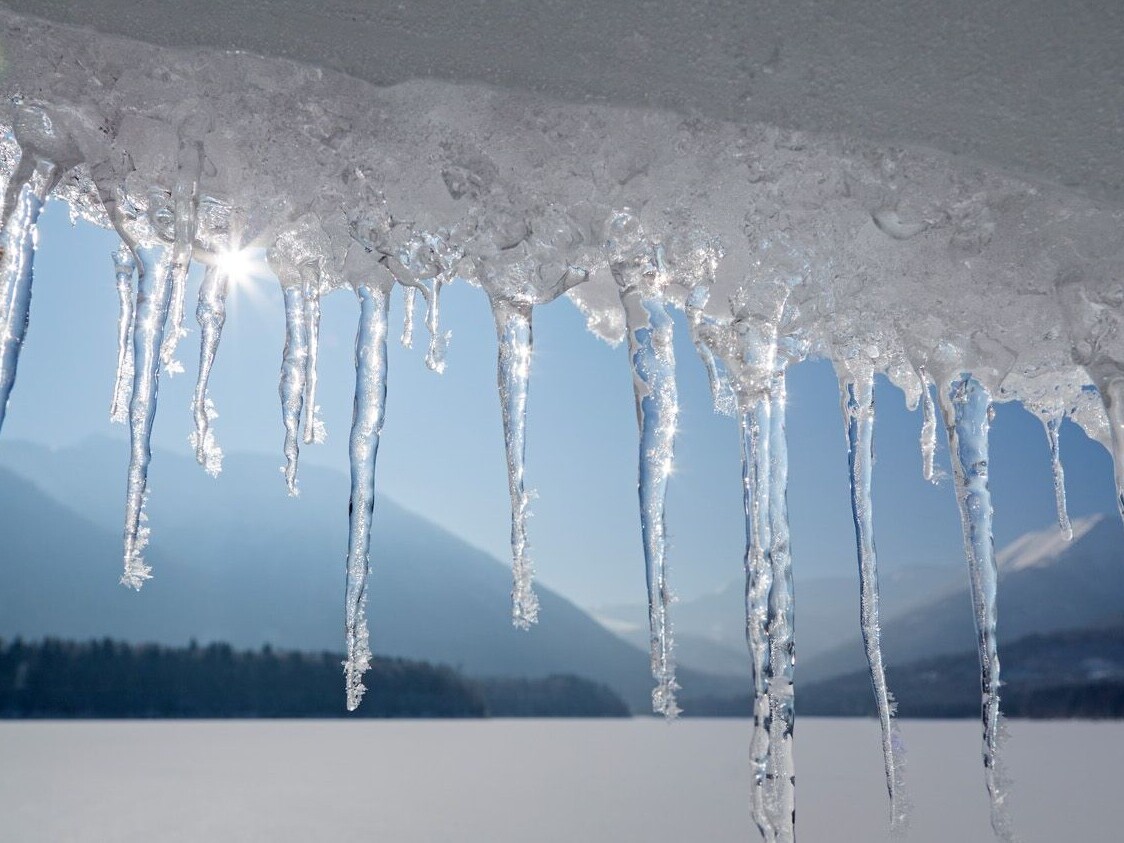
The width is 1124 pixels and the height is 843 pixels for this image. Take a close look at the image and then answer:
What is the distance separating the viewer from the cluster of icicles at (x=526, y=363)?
4.42 feet

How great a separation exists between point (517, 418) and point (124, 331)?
102 cm

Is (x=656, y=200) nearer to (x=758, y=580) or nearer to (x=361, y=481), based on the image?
(x=758, y=580)

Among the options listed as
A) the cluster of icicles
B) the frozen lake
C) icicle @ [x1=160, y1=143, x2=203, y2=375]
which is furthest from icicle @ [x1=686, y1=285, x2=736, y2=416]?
the frozen lake

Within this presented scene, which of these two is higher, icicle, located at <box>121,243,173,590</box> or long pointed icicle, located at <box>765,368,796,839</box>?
icicle, located at <box>121,243,173,590</box>

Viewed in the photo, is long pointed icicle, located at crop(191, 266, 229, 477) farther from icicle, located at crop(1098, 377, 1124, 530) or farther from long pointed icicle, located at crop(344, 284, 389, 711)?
icicle, located at crop(1098, 377, 1124, 530)

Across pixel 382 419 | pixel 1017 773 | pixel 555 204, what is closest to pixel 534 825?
pixel 382 419

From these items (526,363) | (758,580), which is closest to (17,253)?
(526,363)

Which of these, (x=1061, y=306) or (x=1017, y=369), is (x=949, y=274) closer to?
(x=1061, y=306)

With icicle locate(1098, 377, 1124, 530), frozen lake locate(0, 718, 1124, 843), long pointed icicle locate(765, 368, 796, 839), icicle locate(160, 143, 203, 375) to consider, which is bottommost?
frozen lake locate(0, 718, 1124, 843)

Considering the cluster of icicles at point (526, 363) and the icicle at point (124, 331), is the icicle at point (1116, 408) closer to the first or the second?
the cluster of icicles at point (526, 363)

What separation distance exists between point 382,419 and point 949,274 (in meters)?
1.07

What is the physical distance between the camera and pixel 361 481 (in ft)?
5.51

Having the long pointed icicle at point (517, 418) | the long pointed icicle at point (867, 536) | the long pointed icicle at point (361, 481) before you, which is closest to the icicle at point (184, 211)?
the long pointed icicle at point (361, 481)

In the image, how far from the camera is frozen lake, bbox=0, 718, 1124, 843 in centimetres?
703
